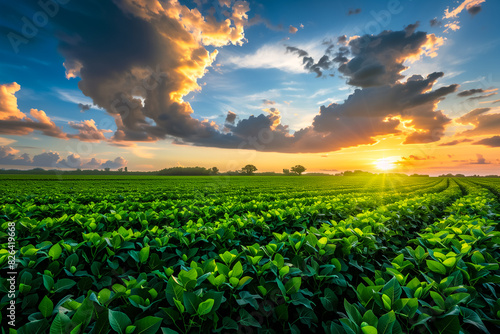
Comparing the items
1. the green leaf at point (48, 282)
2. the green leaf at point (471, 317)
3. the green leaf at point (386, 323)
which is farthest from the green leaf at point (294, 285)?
the green leaf at point (48, 282)

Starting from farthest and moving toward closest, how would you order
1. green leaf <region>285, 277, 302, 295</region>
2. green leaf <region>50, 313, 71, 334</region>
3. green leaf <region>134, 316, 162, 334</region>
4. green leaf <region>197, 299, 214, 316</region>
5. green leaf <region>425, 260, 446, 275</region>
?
green leaf <region>425, 260, 446, 275</region>
green leaf <region>285, 277, 302, 295</region>
green leaf <region>197, 299, 214, 316</region>
green leaf <region>134, 316, 162, 334</region>
green leaf <region>50, 313, 71, 334</region>

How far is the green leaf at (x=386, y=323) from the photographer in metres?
1.44

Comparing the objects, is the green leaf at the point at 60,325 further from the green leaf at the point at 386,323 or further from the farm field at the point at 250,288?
the green leaf at the point at 386,323

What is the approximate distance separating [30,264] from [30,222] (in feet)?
6.64

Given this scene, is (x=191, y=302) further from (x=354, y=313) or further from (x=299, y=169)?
(x=299, y=169)

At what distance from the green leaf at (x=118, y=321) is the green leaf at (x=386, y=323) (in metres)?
1.68

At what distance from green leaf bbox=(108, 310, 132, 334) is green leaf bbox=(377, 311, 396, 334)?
168 centimetres

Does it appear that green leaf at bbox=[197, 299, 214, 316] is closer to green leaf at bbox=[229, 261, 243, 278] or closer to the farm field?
the farm field

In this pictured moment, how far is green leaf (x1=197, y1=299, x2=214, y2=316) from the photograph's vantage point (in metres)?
1.56

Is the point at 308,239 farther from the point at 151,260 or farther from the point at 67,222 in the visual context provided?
the point at 67,222

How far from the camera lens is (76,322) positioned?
142 centimetres

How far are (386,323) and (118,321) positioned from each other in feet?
5.75

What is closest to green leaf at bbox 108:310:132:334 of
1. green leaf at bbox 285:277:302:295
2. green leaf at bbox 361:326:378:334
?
green leaf at bbox 285:277:302:295

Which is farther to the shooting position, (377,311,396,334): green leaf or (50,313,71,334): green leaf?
(377,311,396,334): green leaf
